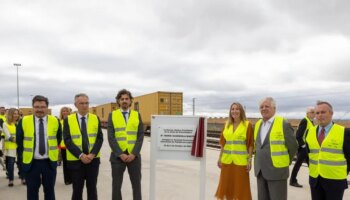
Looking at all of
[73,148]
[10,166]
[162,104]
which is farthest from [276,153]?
[162,104]

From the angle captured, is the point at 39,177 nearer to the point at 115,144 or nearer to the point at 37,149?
the point at 37,149

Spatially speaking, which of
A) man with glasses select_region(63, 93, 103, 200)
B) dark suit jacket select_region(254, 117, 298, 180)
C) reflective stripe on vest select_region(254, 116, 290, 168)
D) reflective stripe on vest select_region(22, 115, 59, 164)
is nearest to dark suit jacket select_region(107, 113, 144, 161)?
man with glasses select_region(63, 93, 103, 200)

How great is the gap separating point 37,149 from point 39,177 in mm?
412

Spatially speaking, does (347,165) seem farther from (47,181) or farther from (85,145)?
(47,181)

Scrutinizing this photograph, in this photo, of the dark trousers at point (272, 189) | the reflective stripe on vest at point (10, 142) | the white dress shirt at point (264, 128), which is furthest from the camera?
the reflective stripe on vest at point (10, 142)

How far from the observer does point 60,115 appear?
7863 millimetres

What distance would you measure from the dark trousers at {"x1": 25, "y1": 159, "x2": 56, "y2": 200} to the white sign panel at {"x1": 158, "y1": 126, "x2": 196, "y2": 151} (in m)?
1.67

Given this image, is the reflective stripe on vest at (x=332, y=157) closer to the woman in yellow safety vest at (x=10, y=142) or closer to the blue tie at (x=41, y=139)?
the blue tie at (x=41, y=139)

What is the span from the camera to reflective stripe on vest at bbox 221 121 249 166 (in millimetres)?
4863

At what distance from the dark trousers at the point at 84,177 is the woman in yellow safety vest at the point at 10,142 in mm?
3060

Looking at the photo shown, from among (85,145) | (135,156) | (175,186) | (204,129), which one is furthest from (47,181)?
(175,186)

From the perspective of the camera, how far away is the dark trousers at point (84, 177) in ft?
15.9

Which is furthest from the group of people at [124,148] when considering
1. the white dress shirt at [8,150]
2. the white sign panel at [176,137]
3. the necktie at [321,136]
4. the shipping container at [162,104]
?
the shipping container at [162,104]

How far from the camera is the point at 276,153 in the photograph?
4.28 metres
